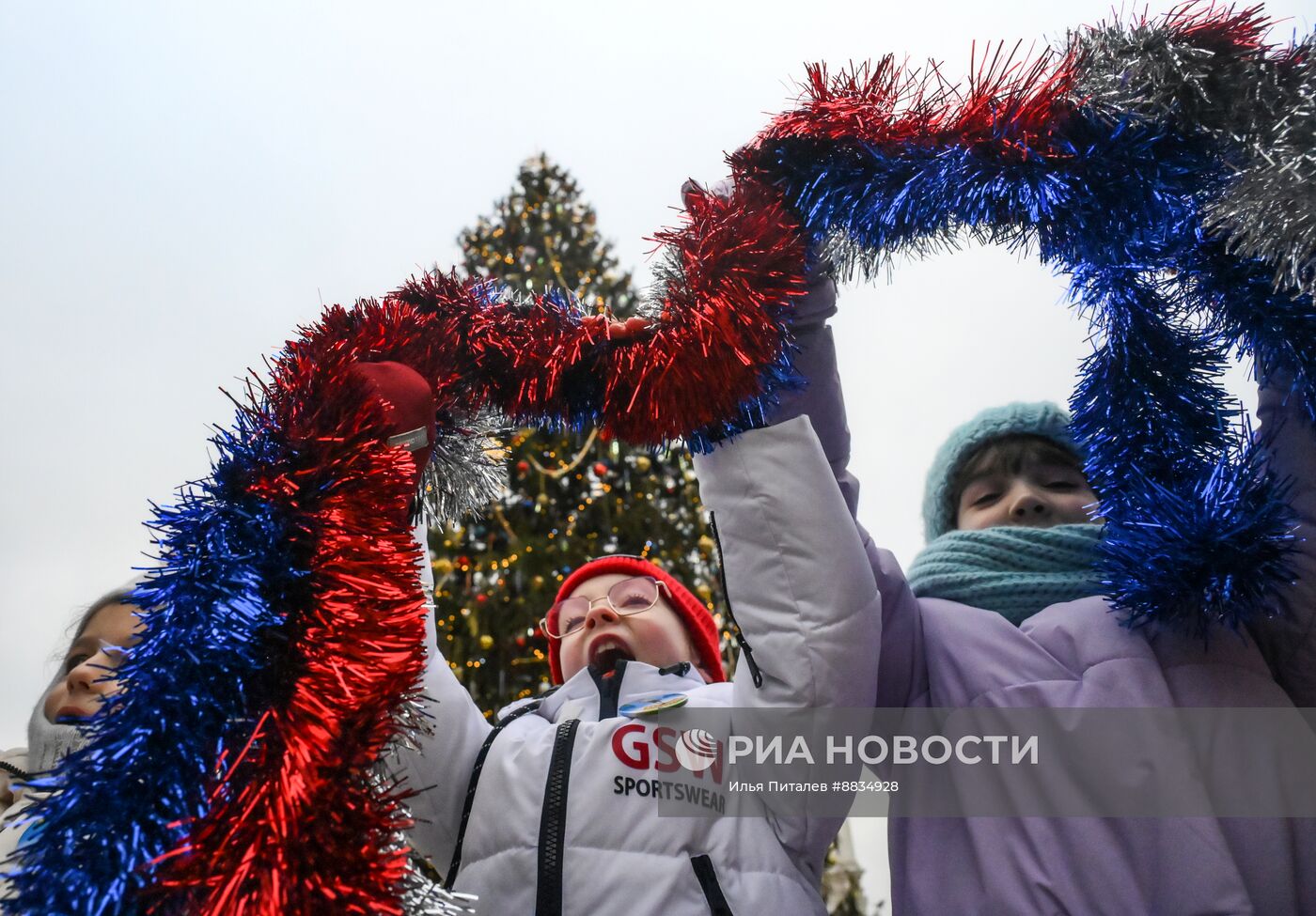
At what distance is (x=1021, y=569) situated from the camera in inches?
44.8

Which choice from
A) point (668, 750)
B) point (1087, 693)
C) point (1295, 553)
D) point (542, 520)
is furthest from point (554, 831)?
point (542, 520)

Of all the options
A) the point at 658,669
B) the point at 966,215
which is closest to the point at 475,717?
the point at 658,669

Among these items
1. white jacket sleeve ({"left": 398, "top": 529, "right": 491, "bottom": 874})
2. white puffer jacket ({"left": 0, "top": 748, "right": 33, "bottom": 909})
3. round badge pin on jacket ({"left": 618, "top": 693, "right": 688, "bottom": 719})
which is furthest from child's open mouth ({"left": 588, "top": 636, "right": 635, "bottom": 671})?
white puffer jacket ({"left": 0, "top": 748, "right": 33, "bottom": 909})

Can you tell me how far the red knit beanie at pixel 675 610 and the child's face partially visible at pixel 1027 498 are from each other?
0.44 meters

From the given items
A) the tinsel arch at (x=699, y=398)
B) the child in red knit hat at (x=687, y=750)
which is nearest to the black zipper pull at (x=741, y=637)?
the child in red knit hat at (x=687, y=750)

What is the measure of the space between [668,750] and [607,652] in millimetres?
228

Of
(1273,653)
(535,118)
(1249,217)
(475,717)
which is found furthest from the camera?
(535,118)

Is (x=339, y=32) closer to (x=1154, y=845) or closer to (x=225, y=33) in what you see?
(x=225, y=33)

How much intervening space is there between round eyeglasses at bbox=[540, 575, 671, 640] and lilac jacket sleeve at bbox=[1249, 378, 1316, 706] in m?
0.80

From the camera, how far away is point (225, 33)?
12.4ft

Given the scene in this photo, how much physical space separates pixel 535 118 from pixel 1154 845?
3.95 metres

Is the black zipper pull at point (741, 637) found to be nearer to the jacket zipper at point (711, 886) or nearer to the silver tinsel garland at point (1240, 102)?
the jacket zipper at point (711, 886)

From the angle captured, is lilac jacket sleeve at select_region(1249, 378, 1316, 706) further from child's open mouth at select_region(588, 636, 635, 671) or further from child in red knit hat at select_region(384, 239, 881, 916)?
child's open mouth at select_region(588, 636, 635, 671)

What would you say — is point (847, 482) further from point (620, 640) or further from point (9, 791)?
point (9, 791)
